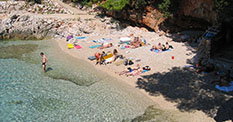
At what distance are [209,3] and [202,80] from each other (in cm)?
847

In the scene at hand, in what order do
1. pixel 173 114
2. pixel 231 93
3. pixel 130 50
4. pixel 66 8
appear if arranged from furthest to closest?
pixel 66 8 → pixel 130 50 → pixel 231 93 → pixel 173 114

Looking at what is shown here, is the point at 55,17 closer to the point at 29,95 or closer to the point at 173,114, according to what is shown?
the point at 29,95

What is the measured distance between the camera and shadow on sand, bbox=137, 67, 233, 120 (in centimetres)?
955

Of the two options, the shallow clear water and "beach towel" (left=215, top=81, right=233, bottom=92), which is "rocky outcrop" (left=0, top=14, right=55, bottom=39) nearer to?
the shallow clear water

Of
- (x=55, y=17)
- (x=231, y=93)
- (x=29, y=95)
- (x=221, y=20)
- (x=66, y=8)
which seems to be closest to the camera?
(x=231, y=93)

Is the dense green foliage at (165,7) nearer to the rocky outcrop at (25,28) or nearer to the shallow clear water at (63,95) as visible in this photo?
the shallow clear water at (63,95)

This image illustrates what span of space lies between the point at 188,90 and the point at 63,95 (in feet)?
23.2

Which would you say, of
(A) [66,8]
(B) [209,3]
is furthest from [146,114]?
(A) [66,8]

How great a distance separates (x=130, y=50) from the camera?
18453 mm

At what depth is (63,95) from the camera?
1130 cm

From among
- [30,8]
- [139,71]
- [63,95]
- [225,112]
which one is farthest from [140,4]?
[225,112]

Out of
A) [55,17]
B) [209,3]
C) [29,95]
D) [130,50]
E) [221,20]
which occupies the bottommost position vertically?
[29,95]

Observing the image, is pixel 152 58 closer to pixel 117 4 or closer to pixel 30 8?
pixel 117 4

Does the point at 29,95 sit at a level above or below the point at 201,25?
below
